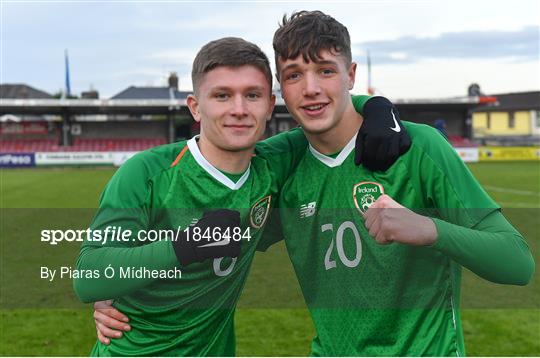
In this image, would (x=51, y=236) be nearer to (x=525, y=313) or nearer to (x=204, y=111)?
(x=204, y=111)

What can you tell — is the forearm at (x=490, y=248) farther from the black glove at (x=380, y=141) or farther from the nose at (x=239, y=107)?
the nose at (x=239, y=107)

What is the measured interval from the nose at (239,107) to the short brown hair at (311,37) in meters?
0.29

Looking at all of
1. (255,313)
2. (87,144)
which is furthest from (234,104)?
(87,144)

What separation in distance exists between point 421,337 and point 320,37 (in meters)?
1.41

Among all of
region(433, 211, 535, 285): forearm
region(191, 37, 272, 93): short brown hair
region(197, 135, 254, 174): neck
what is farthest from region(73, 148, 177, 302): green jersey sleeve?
region(433, 211, 535, 285): forearm

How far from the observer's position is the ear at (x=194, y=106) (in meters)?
2.56

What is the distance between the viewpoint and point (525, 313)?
587 centimetres

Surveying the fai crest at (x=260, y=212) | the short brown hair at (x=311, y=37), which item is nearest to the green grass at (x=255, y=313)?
the fai crest at (x=260, y=212)

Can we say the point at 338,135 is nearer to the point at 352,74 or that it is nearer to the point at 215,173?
the point at 352,74

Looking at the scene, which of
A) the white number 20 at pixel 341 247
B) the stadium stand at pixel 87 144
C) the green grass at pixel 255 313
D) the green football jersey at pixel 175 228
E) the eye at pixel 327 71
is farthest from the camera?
the stadium stand at pixel 87 144

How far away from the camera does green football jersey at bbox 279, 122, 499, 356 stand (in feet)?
7.88

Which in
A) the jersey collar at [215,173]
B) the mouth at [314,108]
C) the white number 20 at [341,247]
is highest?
the mouth at [314,108]

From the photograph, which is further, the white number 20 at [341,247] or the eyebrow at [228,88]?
the white number 20 at [341,247]

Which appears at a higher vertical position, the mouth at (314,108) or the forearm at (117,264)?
the mouth at (314,108)
